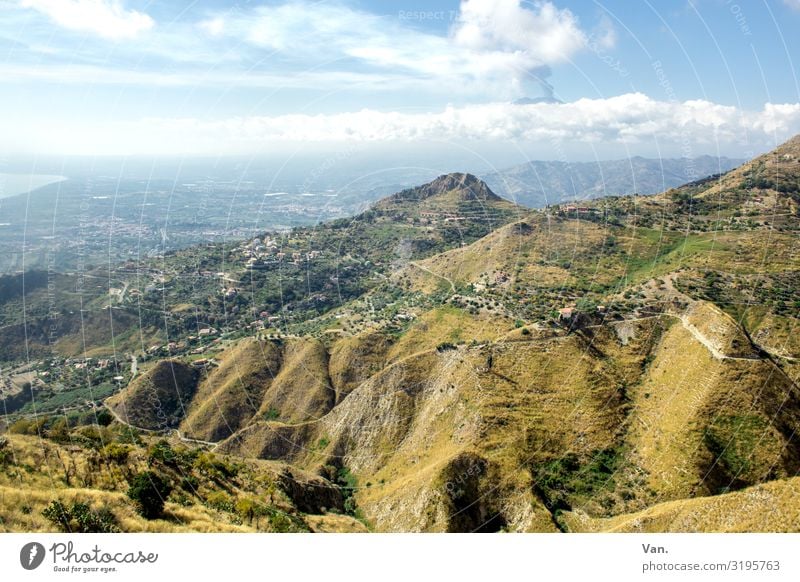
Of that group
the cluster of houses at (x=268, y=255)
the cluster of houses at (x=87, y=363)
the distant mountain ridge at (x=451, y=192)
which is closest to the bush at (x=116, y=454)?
the cluster of houses at (x=87, y=363)

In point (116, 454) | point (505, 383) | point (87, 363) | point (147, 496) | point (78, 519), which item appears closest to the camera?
point (78, 519)

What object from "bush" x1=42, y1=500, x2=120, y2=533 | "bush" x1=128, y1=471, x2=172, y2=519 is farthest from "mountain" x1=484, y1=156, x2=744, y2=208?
"bush" x1=42, y1=500, x2=120, y2=533

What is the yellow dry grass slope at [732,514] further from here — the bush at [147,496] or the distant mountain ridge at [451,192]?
the distant mountain ridge at [451,192]

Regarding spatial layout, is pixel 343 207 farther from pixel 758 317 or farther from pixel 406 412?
pixel 758 317

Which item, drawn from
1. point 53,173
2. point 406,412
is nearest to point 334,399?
point 406,412

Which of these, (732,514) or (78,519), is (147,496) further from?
(732,514)

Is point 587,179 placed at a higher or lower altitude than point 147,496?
higher

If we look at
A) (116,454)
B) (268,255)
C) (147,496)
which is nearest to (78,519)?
(147,496)
